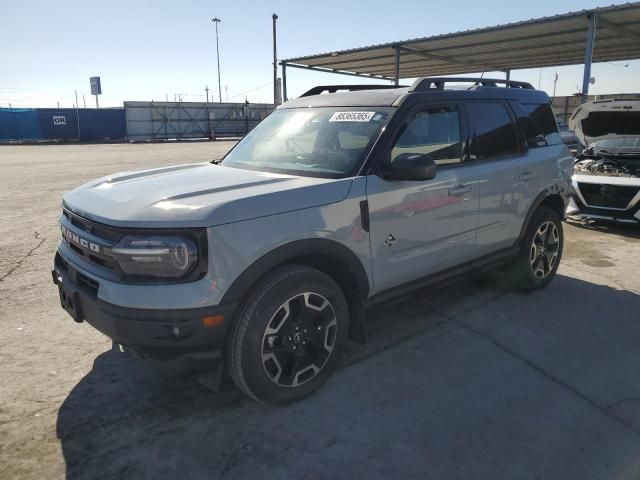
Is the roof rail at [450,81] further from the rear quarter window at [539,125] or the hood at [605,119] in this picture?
the hood at [605,119]

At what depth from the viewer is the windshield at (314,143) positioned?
3.27m

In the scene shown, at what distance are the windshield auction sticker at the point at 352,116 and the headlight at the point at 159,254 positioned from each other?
163 centimetres

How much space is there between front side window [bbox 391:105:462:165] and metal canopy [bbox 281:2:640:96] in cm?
994

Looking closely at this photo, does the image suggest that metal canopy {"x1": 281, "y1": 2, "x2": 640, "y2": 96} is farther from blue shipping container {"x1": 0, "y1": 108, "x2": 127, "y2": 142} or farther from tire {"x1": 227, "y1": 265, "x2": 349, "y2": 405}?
blue shipping container {"x1": 0, "y1": 108, "x2": 127, "y2": 142}

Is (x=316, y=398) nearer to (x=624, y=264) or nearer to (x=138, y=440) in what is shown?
(x=138, y=440)

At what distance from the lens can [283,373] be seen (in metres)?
2.92

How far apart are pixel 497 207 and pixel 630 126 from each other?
5249mm

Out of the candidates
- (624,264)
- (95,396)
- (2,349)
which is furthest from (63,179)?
(624,264)

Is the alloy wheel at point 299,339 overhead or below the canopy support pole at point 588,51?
below

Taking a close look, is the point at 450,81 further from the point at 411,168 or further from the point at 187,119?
the point at 187,119

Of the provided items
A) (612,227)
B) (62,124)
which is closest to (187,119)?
(62,124)

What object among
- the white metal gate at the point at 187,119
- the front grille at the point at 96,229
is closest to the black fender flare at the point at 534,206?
the front grille at the point at 96,229

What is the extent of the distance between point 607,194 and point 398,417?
6274 mm

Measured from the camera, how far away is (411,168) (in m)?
3.10
